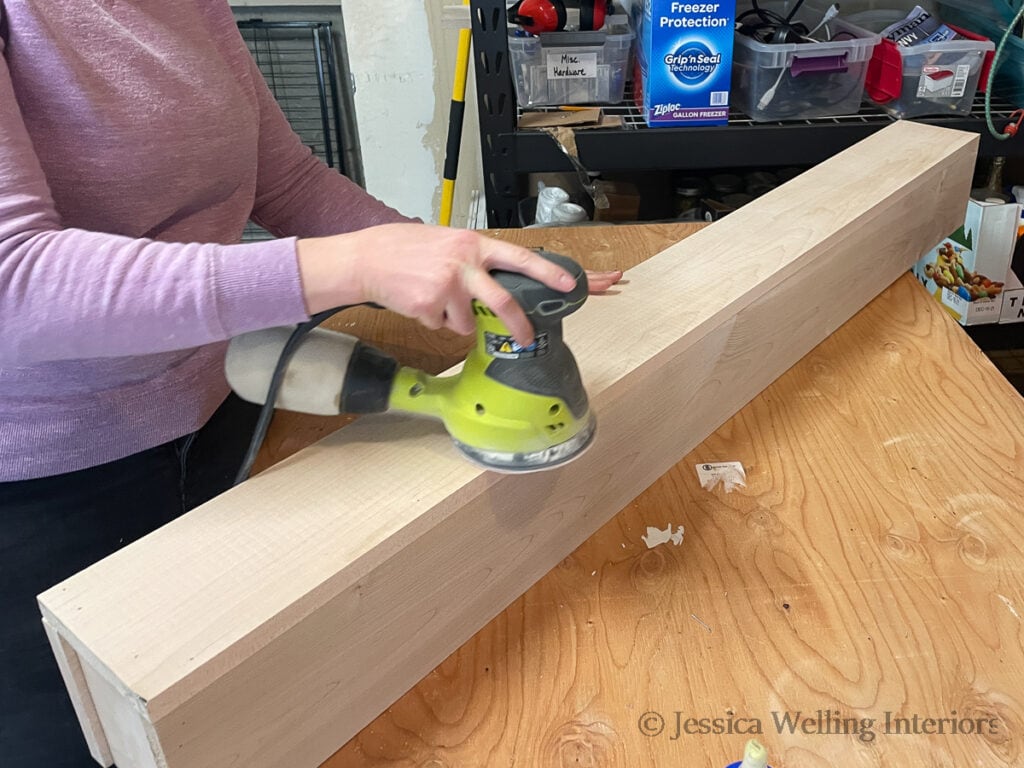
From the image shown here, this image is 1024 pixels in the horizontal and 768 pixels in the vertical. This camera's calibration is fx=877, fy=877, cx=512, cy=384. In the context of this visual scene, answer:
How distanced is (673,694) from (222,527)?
0.39 metres

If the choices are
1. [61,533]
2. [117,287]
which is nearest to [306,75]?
[61,533]

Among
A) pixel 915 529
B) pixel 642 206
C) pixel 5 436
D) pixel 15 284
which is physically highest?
pixel 15 284

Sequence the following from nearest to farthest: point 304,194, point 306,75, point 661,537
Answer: point 661,537
point 304,194
point 306,75

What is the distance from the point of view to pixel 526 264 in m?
0.65

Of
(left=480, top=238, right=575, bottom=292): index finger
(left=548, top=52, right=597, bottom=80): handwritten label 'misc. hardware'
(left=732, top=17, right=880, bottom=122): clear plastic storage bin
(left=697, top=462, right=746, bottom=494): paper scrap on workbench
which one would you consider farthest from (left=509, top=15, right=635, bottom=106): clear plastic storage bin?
(left=480, top=238, right=575, bottom=292): index finger

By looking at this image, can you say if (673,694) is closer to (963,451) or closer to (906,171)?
(963,451)

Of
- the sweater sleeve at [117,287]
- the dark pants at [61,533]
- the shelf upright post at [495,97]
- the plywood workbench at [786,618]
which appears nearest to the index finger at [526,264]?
the sweater sleeve at [117,287]

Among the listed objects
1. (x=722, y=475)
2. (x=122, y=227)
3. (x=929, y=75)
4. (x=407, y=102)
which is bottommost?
(x=722, y=475)

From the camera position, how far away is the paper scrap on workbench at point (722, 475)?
0.96m

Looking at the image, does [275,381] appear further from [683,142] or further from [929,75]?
[929,75]

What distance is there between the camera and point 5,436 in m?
0.83

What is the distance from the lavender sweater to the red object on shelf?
4.00 feet

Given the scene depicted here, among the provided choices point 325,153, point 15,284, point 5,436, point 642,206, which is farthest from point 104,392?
point 325,153

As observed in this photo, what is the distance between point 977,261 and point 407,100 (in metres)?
1.39
